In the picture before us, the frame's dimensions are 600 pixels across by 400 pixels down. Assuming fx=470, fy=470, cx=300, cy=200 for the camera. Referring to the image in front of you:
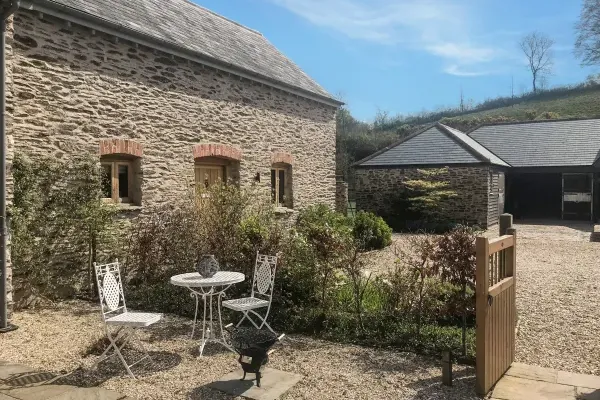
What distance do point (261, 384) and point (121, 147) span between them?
5.74 meters

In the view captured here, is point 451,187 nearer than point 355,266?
No

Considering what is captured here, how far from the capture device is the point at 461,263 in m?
4.77

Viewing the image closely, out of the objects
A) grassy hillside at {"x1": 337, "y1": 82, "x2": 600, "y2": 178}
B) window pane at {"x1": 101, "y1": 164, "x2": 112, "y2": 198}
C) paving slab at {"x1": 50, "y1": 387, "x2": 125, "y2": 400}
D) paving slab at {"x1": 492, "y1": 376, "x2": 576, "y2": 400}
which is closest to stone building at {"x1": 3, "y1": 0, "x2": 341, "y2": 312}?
window pane at {"x1": 101, "y1": 164, "x2": 112, "y2": 198}

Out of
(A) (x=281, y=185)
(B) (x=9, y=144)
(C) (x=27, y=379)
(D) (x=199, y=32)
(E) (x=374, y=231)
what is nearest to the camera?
(C) (x=27, y=379)

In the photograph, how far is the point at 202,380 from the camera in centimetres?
426

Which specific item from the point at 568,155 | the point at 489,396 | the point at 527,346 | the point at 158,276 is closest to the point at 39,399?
the point at 489,396

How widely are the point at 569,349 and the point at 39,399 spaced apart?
→ 17.2 feet

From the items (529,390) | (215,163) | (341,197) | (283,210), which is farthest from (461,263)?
(341,197)

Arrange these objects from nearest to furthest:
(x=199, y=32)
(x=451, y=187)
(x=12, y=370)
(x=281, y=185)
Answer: (x=12, y=370)
(x=199, y=32)
(x=281, y=185)
(x=451, y=187)

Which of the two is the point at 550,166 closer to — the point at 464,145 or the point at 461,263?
the point at 464,145

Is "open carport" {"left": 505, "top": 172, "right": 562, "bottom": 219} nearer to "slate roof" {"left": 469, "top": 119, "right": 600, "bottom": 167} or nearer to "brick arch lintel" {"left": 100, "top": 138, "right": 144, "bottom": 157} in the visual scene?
"slate roof" {"left": 469, "top": 119, "right": 600, "bottom": 167}

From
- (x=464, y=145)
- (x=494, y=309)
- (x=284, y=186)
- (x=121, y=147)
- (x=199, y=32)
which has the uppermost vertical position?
(x=199, y=32)

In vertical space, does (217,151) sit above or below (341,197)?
above

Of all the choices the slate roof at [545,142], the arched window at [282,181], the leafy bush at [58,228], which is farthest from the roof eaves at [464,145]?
the leafy bush at [58,228]
